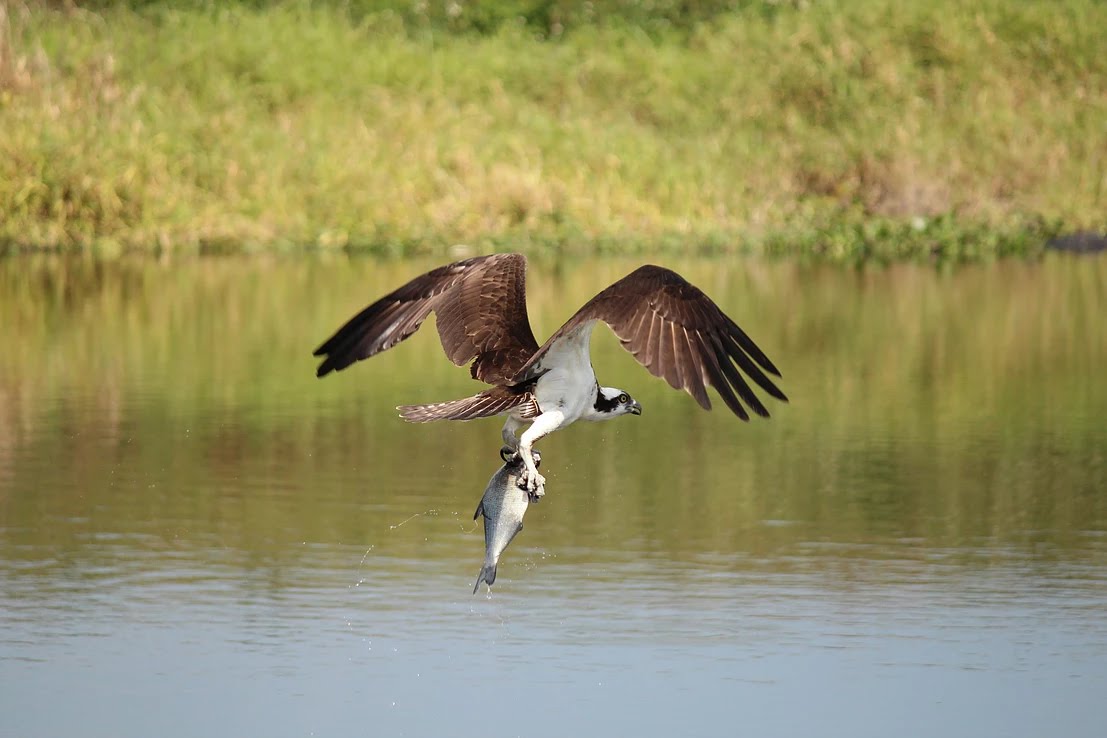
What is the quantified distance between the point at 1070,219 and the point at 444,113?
647cm

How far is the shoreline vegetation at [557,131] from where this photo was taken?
67.8 feet

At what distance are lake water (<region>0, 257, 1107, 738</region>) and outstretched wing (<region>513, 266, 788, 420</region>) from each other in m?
0.88

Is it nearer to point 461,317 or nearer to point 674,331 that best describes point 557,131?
Answer: point 461,317

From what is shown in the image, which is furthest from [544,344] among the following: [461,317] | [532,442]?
[461,317]

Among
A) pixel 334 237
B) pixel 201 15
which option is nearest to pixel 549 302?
pixel 334 237

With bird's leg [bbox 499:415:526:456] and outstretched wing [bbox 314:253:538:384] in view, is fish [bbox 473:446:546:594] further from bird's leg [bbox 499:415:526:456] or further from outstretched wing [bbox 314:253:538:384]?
outstretched wing [bbox 314:253:538:384]

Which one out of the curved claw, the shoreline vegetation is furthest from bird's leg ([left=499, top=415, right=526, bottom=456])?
the shoreline vegetation

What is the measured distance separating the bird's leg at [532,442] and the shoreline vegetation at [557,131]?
12.9 meters

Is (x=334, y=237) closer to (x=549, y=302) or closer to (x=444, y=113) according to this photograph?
(x=444, y=113)

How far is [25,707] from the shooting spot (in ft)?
20.7

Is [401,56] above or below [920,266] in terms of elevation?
above

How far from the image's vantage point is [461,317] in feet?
26.1

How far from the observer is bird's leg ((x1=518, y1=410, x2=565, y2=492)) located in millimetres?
6973

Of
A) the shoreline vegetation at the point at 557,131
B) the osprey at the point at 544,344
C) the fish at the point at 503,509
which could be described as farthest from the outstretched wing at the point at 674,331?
the shoreline vegetation at the point at 557,131
